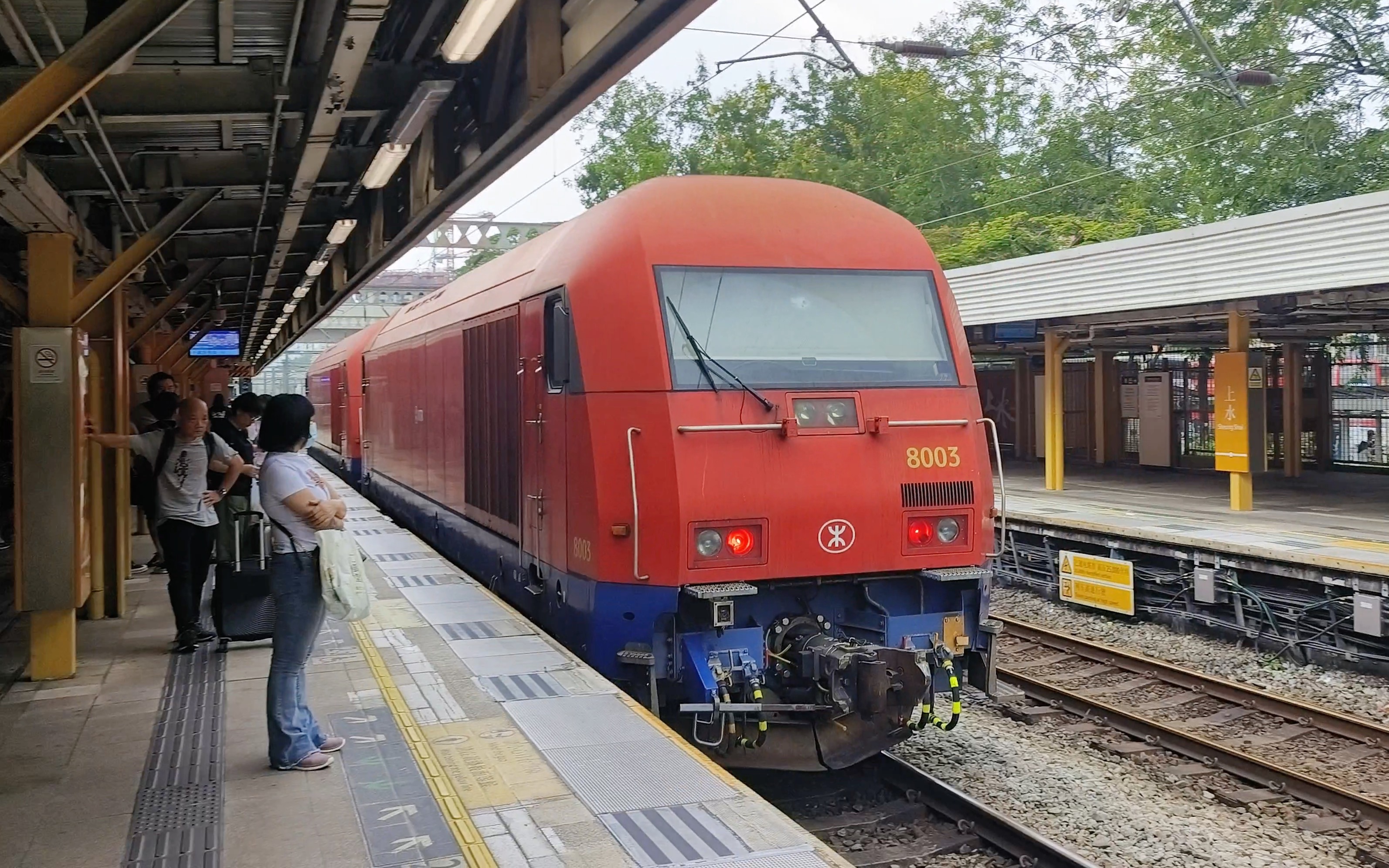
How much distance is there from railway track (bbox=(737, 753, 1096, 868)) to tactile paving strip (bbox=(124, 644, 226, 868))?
Result: 315cm

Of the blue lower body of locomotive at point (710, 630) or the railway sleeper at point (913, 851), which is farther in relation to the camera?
the blue lower body of locomotive at point (710, 630)

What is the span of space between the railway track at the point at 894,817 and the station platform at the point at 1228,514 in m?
5.43

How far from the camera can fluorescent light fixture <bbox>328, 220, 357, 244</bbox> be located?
957 centimetres

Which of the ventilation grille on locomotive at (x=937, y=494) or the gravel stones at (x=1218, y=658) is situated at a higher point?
the ventilation grille on locomotive at (x=937, y=494)

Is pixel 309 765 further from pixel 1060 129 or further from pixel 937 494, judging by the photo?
pixel 1060 129

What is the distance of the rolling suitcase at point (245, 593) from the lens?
633cm

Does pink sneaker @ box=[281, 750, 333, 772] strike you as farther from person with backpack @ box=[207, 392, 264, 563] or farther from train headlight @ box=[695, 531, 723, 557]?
person with backpack @ box=[207, 392, 264, 563]

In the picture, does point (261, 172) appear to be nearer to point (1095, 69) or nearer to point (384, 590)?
point (384, 590)

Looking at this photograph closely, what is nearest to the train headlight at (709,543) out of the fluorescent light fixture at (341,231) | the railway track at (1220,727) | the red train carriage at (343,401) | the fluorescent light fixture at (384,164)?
the fluorescent light fixture at (384,164)

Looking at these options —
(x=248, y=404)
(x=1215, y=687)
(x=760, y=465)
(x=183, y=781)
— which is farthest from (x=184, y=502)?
(x=1215, y=687)

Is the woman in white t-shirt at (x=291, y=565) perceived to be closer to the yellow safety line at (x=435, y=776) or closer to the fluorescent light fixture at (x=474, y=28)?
the yellow safety line at (x=435, y=776)

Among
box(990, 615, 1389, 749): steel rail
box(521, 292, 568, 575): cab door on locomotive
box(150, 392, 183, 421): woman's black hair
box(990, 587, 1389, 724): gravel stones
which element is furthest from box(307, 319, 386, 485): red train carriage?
box(990, 615, 1389, 749): steel rail

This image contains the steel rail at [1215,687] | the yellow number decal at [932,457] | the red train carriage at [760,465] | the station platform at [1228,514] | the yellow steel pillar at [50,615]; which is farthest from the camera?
the station platform at [1228,514]

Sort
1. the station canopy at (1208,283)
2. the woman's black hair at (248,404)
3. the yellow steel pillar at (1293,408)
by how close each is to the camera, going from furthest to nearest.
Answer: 1. the yellow steel pillar at (1293,408)
2. the station canopy at (1208,283)
3. the woman's black hair at (248,404)
